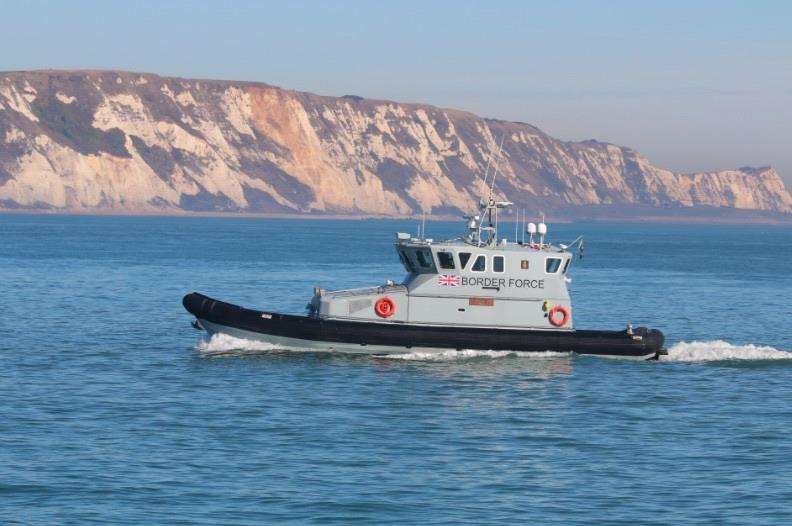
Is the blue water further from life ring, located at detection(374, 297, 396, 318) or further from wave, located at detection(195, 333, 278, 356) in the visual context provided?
life ring, located at detection(374, 297, 396, 318)

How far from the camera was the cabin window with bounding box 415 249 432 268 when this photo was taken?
140ft

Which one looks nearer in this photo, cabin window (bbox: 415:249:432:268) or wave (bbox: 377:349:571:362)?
wave (bbox: 377:349:571:362)

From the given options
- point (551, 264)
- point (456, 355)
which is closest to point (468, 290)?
point (456, 355)

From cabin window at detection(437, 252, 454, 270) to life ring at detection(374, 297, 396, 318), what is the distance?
2003 mm

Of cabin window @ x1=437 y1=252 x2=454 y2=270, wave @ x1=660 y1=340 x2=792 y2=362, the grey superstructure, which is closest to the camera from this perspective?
cabin window @ x1=437 y1=252 x2=454 y2=270

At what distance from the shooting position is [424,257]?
42938mm

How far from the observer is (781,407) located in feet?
118

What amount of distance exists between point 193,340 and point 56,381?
40.5 feet

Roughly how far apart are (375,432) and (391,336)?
11.3m

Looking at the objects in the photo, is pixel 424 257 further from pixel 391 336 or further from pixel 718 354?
pixel 718 354

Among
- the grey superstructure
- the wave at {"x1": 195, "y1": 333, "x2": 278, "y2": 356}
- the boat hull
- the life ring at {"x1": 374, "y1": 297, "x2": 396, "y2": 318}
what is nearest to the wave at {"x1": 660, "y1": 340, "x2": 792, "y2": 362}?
the boat hull

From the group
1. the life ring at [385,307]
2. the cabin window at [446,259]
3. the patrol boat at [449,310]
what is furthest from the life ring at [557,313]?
the life ring at [385,307]

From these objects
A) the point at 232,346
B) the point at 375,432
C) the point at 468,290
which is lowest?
the point at 375,432

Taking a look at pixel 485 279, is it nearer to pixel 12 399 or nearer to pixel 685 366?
pixel 685 366
